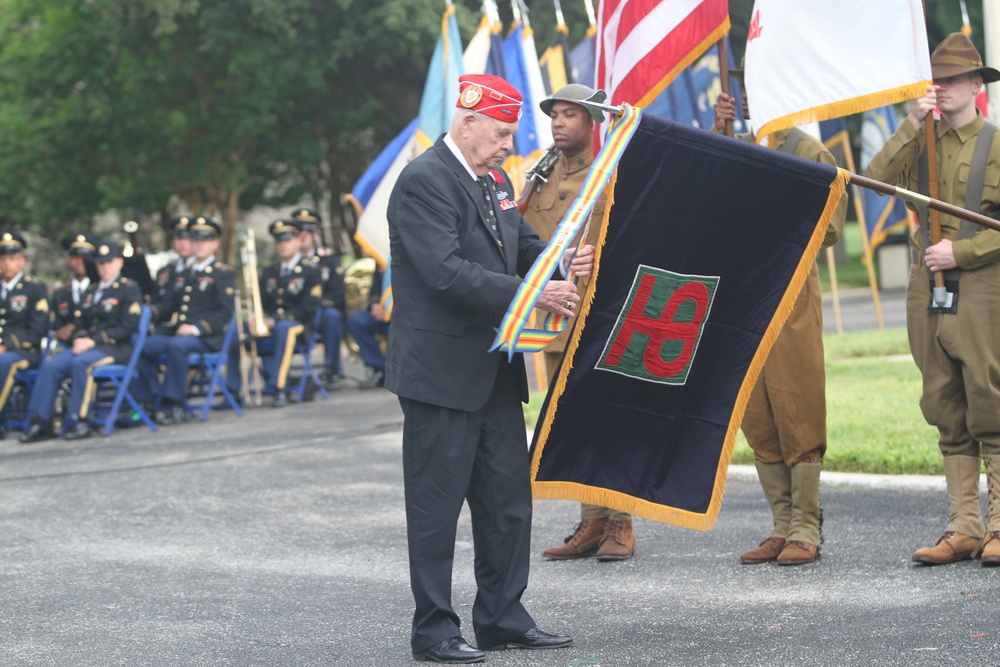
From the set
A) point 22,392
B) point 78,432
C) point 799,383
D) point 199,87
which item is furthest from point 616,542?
point 199,87

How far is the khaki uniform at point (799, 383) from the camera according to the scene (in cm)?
655

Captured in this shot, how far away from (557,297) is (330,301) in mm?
11625

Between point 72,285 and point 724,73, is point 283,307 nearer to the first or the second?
point 72,285

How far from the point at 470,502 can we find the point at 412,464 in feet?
0.99

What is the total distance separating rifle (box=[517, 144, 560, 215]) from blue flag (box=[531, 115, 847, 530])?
4.88 ft

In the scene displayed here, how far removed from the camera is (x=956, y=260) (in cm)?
631

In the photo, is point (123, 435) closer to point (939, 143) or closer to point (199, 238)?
point (199, 238)

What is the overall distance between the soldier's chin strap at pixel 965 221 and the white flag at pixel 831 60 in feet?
1.30

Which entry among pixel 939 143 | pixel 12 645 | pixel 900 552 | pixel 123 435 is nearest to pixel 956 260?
pixel 939 143

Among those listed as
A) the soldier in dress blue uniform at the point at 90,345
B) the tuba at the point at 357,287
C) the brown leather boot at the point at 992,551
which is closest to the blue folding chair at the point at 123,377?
the soldier in dress blue uniform at the point at 90,345

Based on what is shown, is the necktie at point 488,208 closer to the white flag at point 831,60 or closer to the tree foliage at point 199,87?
the white flag at point 831,60

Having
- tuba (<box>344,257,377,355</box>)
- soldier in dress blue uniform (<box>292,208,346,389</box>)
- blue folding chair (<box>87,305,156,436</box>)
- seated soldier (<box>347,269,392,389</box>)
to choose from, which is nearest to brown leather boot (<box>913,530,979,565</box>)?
blue folding chair (<box>87,305,156,436</box>)

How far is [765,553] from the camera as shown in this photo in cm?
Answer: 664

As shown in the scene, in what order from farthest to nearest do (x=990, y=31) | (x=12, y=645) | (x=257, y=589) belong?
(x=990, y=31) → (x=257, y=589) → (x=12, y=645)
